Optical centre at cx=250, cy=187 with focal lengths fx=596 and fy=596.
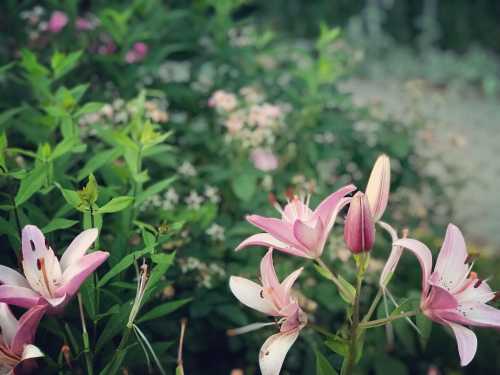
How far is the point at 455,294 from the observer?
85 centimetres

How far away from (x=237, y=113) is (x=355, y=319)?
99 centimetres

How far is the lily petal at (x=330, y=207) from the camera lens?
2.79 feet

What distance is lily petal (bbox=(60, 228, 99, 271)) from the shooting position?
0.85m

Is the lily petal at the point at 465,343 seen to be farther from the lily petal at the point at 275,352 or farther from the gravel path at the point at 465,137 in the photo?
the gravel path at the point at 465,137

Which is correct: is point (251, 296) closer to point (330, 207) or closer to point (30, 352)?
point (330, 207)

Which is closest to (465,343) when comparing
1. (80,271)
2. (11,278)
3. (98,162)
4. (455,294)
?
(455,294)

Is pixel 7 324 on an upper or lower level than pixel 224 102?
upper

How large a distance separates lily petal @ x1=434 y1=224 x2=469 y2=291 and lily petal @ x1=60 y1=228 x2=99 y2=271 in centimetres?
50

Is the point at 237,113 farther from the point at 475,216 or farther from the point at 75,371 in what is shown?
the point at 475,216

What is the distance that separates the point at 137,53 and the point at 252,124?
0.43 m

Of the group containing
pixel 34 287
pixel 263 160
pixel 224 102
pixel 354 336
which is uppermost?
pixel 34 287

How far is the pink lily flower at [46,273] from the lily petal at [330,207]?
0.31 m

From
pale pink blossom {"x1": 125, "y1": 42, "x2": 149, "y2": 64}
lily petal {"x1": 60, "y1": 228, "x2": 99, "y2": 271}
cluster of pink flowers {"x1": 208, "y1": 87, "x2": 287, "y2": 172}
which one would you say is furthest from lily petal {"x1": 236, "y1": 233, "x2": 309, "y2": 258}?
pale pink blossom {"x1": 125, "y1": 42, "x2": 149, "y2": 64}

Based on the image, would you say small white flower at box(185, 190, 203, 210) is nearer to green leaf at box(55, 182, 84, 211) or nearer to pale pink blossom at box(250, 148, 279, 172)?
pale pink blossom at box(250, 148, 279, 172)
